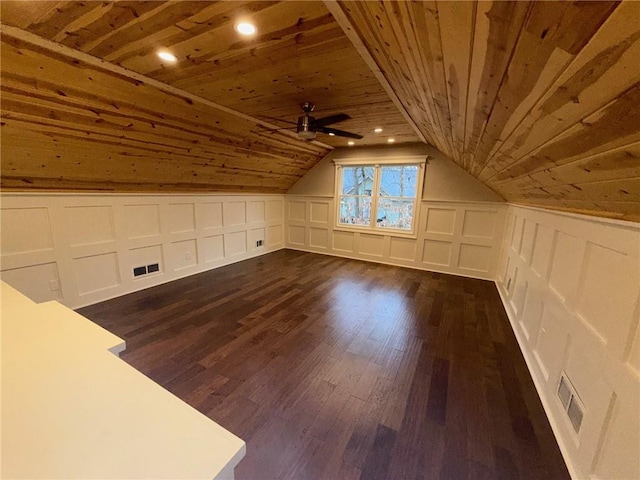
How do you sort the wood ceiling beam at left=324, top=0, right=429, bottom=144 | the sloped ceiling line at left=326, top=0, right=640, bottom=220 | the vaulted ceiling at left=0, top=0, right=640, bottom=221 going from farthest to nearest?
the wood ceiling beam at left=324, top=0, right=429, bottom=144
the vaulted ceiling at left=0, top=0, right=640, bottom=221
the sloped ceiling line at left=326, top=0, right=640, bottom=220

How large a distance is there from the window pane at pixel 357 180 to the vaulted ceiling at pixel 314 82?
195 centimetres

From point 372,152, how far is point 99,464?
5.33 meters

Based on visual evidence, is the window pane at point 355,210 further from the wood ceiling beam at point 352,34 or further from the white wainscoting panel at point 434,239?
the wood ceiling beam at point 352,34

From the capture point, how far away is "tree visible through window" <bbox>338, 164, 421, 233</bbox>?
16.8 feet

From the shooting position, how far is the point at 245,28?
147 centimetres

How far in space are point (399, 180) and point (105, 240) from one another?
4.82 m

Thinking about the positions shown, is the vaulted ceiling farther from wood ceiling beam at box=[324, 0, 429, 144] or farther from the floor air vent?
the floor air vent

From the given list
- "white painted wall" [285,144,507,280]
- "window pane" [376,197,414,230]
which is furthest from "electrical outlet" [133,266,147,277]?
"window pane" [376,197,414,230]

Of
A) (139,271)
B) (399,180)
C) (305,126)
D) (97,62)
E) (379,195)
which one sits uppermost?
(97,62)

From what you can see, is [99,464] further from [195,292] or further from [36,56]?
[195,292]

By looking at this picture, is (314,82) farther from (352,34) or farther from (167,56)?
(167,56)

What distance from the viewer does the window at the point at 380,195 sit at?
5.08 metres

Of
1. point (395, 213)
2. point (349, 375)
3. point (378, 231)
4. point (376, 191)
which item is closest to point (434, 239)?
point (395, 213)

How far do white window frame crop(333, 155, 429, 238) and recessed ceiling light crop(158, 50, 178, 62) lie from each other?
392 cm
